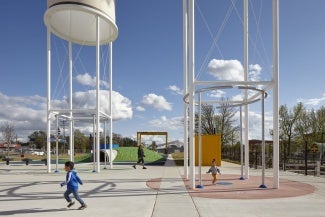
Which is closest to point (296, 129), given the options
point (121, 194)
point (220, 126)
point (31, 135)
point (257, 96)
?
point (220, 126)

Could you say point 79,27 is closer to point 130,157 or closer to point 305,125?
point 130,157

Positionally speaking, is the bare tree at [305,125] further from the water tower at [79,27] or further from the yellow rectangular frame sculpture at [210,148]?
the water tower at [79,27]

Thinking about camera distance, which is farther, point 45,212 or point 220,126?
point 220,126

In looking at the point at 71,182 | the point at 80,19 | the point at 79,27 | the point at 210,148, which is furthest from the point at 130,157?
the point at 71,182

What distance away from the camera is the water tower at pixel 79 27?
65.4 ft

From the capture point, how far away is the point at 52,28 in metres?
22.5

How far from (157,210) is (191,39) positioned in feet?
23.4

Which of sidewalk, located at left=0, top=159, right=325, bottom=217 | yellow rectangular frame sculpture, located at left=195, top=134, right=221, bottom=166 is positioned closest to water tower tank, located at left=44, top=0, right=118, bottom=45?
sidewalk, located at left=0, top=159, right=325, bottom=217

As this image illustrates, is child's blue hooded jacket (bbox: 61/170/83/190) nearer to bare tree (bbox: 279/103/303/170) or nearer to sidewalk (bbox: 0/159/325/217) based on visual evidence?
sidewalk (bbox: 0/159/325/217)

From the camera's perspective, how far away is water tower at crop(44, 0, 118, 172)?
19.9 metres

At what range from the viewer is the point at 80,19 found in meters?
23.0

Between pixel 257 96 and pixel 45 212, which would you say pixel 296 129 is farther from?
pixel 45 212

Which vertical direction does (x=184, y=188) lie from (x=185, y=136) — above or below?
below

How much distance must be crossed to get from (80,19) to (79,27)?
3.54 ft
